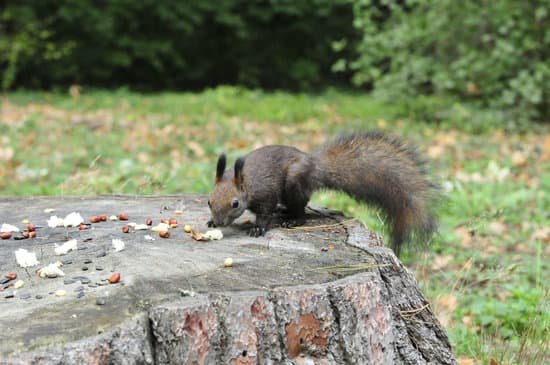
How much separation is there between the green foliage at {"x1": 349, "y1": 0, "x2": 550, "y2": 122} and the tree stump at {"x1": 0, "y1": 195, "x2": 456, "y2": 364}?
6.95 metres

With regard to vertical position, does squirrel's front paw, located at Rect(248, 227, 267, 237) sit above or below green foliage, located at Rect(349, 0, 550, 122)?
below

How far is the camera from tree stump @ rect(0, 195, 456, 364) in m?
1.88

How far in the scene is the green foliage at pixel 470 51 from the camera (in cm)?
919

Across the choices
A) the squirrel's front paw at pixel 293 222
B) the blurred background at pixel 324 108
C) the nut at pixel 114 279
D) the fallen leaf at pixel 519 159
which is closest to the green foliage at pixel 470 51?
the blurred background at pixel 324 108

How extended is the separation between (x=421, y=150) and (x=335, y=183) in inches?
21.3

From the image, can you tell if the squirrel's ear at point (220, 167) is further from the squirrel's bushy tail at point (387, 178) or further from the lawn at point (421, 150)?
the lawn at point (421, 150)

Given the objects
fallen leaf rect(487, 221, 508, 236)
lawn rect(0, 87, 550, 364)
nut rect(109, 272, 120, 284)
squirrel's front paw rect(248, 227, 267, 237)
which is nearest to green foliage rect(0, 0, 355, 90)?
lawn rect(0, 87, 550, 364)

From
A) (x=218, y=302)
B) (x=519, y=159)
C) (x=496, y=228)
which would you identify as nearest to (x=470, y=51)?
(x=519, y=159)

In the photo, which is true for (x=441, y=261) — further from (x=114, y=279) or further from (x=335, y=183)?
(x=114, y=279)

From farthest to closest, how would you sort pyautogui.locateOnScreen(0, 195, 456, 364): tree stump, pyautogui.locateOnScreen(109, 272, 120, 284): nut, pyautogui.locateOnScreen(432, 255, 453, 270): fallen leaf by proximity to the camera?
pyautogui.locateOnScreen(432, 255, 453, 270): fallen leaf
pyautogui.locateOnScreen(109, 272, 120, 284): nut
pyautogui.locateOnScreen(0, 195, 456, 364): tree stump

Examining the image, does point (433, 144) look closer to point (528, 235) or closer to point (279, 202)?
point (528, 235)

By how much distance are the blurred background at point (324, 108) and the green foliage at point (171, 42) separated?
4cm

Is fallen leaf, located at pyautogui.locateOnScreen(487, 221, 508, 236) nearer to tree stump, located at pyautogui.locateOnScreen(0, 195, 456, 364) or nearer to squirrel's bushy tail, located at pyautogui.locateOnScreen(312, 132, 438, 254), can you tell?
squirrel's bushy tail, located at pyautogui.locateOnScreen(312, 132, 438, 254)

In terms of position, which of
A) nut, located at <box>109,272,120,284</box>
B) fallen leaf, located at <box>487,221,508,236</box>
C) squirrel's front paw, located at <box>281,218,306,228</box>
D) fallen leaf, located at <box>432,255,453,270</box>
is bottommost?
fallen leaf, located at <box>432,255,453,270</box>
